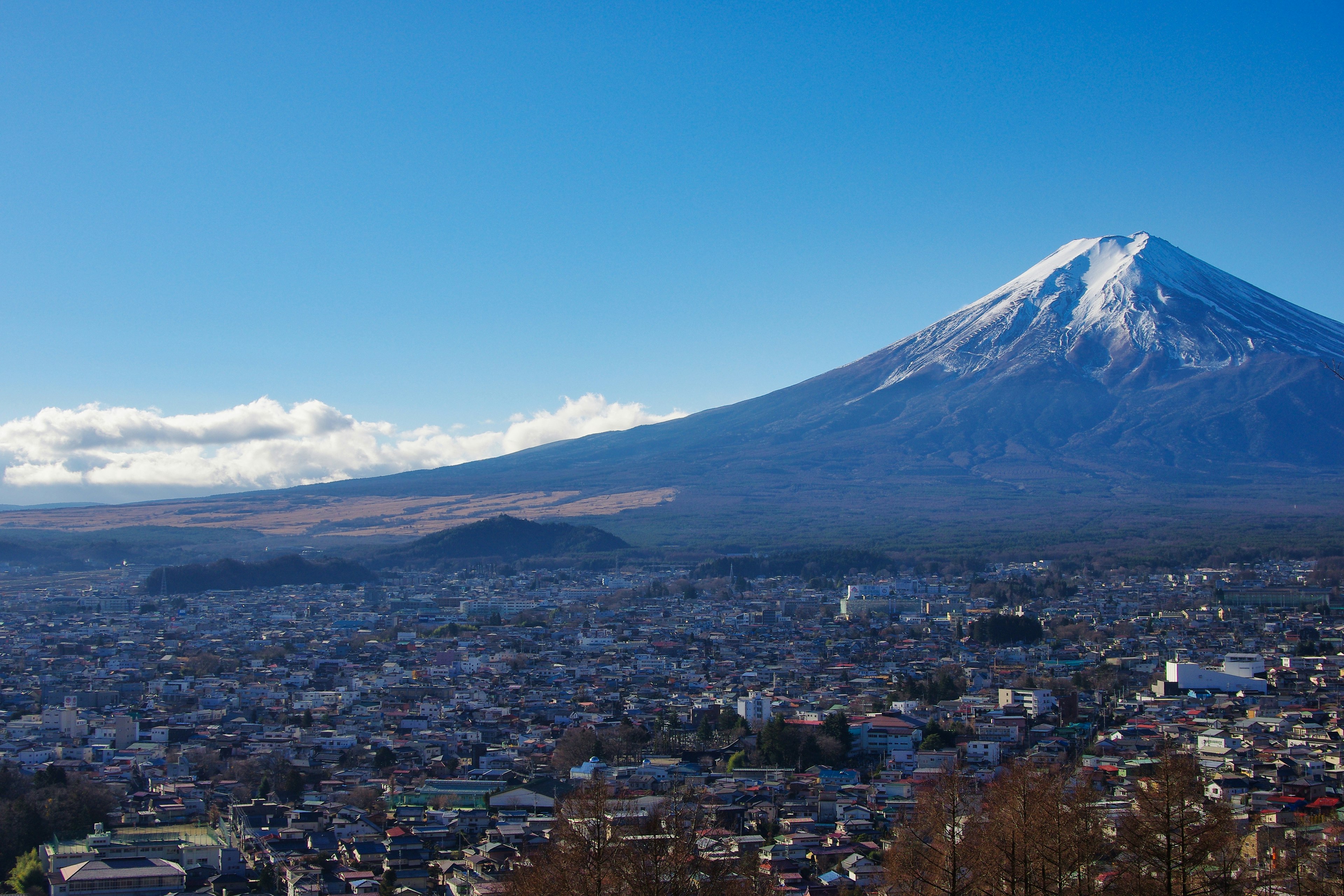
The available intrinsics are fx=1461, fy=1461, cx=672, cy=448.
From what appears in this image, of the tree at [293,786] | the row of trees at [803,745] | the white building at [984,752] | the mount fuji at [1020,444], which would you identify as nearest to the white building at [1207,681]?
the white building at [984,752]

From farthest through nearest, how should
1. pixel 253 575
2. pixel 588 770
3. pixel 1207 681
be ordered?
pixel 253 575, pixel 1207 681, pixel 588 770

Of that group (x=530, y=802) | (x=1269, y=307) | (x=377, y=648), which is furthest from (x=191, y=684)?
(x=1269, y=307)

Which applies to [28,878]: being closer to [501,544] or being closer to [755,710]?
[755,710]

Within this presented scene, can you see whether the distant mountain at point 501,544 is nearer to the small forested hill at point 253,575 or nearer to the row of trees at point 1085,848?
the small forested hill at point 253,575

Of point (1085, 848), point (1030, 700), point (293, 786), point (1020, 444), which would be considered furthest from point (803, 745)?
point (1020, 444)

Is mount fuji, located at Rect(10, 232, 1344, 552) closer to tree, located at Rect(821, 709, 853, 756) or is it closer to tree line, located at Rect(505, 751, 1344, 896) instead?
tree, located at Rect(821, 709, 853, 756)

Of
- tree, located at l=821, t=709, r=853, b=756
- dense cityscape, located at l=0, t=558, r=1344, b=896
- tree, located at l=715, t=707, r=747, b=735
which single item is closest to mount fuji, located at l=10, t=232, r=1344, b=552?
dense cityscape, located at l=0, t=558, r=1344, b=896
